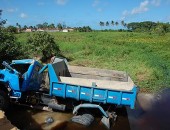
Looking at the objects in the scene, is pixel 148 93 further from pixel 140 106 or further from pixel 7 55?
pixel 7 55

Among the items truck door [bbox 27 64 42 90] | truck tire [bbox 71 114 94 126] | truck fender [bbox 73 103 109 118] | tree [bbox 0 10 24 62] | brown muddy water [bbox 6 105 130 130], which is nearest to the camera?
brown muddy water [bbox 6 105 130 130]

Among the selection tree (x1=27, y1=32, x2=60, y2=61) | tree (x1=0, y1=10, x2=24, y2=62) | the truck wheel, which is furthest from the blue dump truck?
tree (x1=27, y1=32, x2=60, y2=61)

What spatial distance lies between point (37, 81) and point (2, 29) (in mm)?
6815

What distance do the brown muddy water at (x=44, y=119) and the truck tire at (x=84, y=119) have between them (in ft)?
0.42

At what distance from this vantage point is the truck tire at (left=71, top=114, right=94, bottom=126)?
988cm

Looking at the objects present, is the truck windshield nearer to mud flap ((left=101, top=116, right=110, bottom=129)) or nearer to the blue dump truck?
the blue dump truck

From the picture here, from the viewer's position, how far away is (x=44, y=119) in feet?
34.1

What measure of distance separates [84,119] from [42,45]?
15.1 meters

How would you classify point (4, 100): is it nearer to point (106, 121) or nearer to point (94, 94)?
point (94, 94)

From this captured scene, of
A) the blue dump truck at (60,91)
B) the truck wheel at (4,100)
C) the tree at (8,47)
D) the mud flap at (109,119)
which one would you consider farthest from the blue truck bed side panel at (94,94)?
the tree at (8,47)

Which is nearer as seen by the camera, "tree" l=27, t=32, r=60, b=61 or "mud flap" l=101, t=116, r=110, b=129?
"mud flap" l=101, t=116, r=110, b=129

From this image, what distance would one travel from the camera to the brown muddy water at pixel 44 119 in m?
9.75

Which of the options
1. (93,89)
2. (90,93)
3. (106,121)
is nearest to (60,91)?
(90,93)

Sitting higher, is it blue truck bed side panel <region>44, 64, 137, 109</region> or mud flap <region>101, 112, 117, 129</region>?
blue truck bed side panel <region>44, 64, 137, 109</region>
